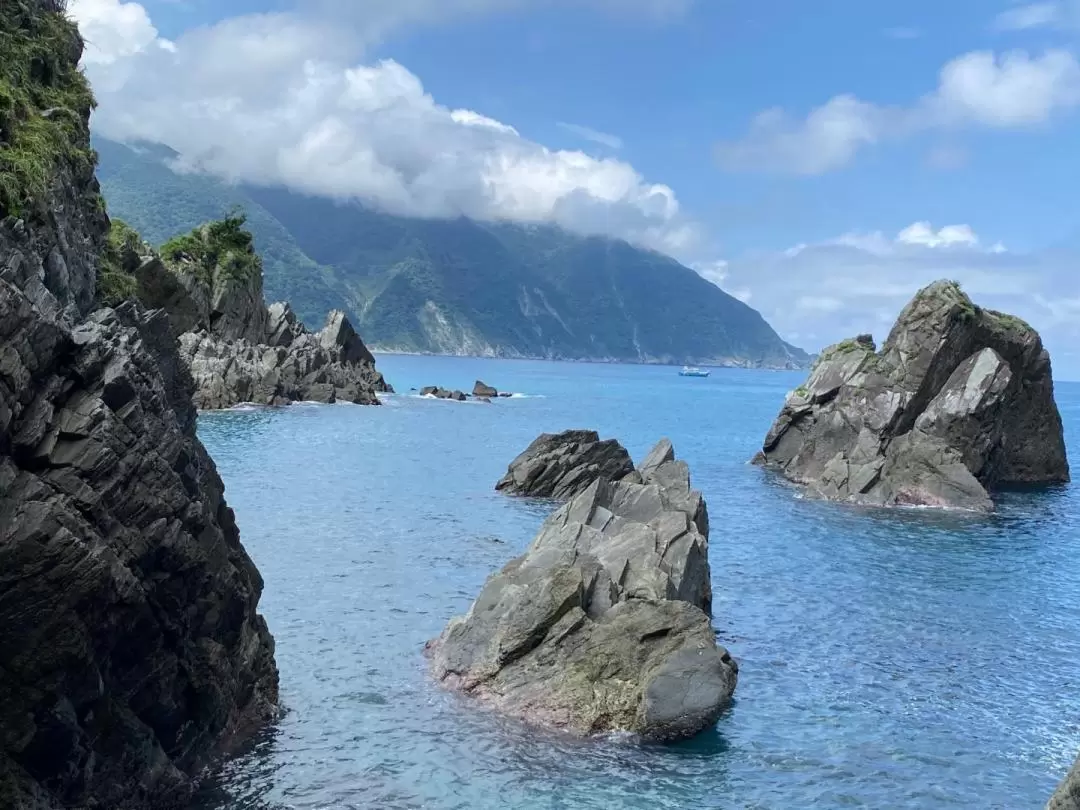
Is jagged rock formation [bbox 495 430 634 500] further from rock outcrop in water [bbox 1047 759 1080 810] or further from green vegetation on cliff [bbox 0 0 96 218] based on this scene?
rock outcrop in water [bbox 1047 759 1080 810]

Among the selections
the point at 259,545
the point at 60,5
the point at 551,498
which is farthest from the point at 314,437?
the point at 60,5

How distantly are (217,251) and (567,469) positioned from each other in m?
91.1

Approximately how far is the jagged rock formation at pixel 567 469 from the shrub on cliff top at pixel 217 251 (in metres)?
79.2

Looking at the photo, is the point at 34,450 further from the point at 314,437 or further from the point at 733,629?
the point at 314,437

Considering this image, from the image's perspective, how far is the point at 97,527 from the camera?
17500 millimetres

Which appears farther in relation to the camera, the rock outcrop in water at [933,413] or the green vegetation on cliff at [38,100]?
the rock outcrop in water at [933,413]

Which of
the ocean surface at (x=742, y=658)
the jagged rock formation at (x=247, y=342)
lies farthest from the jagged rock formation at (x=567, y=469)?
the jagged rock formation at (x=247, y=342)

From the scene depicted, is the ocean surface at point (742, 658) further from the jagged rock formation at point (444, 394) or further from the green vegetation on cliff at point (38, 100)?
the jagged rock formation at point (444, 394)

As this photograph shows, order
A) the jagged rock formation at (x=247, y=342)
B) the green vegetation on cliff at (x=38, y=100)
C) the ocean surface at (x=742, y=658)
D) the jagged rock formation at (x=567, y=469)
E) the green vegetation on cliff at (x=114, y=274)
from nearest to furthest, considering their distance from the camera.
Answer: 1. the green vegetation on cliff at (x=38, y=100)
2. the green vegetation on cliff at (x=114, y=274)
3. the ocean surface at (x=742, y=658)
4. the jagged rock formation at (x=567, y=469)
5. the jagged rock formation at (x=247, y=342)

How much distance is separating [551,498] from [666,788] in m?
44.2

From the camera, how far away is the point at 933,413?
77.6m

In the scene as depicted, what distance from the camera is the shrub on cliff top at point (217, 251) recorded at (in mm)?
136625

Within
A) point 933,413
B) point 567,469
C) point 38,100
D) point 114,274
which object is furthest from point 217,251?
point 38,100

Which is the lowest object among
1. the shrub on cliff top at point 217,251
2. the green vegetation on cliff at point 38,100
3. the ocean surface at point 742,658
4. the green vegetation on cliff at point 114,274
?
the ocean surface at point 742,658
